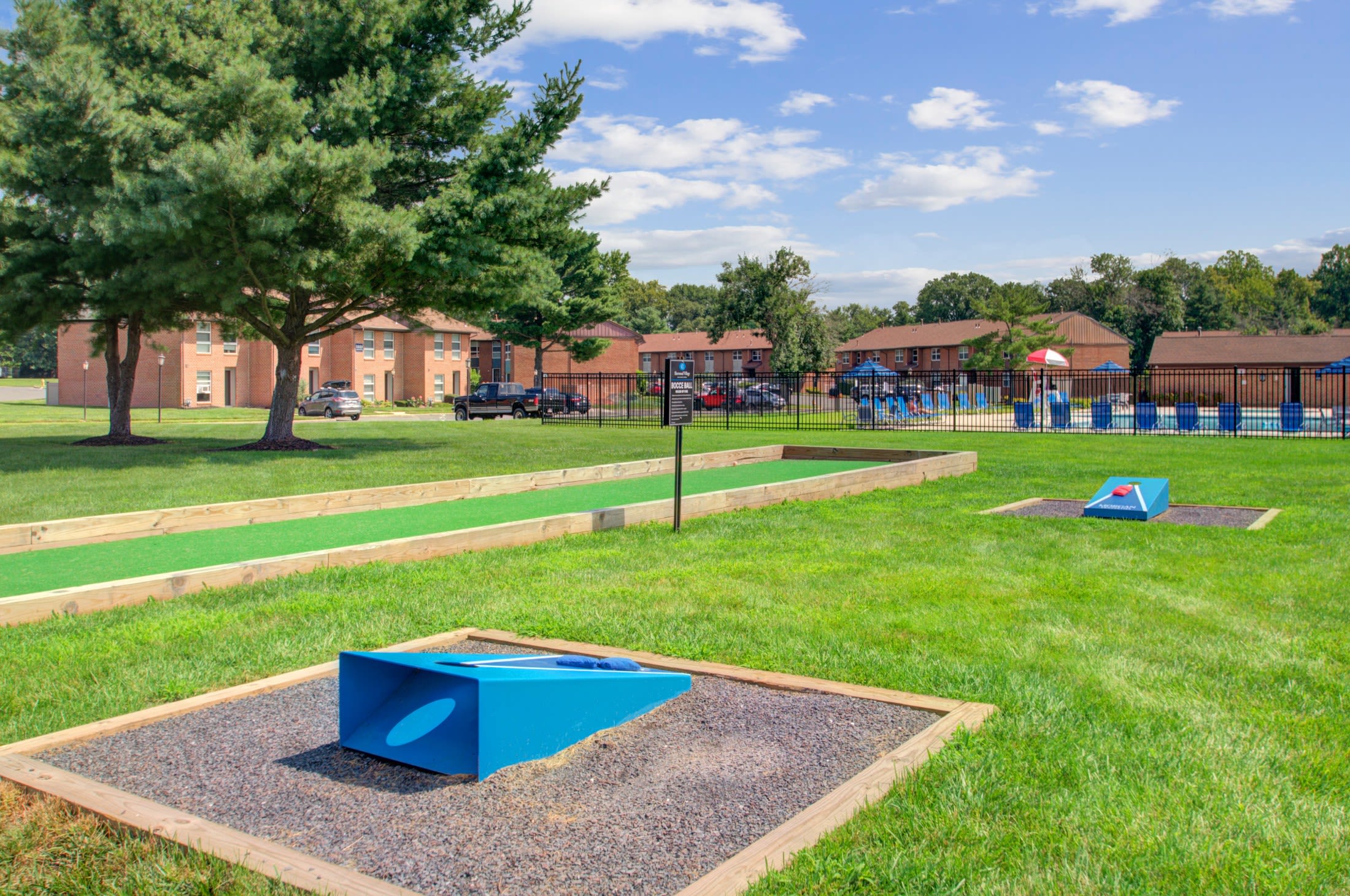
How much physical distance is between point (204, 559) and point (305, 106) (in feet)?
43.1

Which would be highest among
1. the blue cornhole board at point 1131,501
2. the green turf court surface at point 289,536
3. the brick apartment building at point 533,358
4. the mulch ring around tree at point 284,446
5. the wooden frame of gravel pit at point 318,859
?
the brick apartment building at point 533,358

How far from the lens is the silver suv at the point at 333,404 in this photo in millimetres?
44250

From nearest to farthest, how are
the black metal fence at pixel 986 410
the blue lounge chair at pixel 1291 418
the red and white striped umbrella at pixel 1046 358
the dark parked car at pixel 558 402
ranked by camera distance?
the blue lounge chair at pixel 1291 418 < the black metal fence at pixel 986 410 < the red and white striped umbrella at pixel 1046 358 < the dark parked car at pixel 558 402

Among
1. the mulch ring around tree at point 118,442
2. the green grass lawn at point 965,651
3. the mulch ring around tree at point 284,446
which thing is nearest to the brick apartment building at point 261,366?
the mulch ring around tree at point 118,442

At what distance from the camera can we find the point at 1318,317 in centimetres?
11256

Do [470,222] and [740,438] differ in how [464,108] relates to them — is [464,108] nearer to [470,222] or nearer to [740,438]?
[470,222]

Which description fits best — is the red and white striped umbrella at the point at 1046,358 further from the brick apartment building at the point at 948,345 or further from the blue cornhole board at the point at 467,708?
the blue cornhole board at the point at 467,708

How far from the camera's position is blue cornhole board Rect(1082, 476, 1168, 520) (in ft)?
34.4

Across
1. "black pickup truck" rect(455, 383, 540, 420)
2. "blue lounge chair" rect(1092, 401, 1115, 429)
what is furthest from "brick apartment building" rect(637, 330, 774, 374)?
"blue lounge chair" rect(1092, 401, 1115, 429)

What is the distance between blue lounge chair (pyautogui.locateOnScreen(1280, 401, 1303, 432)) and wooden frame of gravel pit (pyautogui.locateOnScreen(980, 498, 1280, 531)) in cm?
1916

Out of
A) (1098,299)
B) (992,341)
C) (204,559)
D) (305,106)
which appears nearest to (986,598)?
(204,559)

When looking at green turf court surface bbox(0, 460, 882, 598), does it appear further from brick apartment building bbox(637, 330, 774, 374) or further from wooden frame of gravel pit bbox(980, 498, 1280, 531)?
brick apartment building bbox(637, 330, 774, 374)

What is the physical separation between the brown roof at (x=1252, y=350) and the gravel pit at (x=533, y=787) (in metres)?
66.3

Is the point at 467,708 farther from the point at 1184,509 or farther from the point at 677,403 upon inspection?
the point at 1184,509
